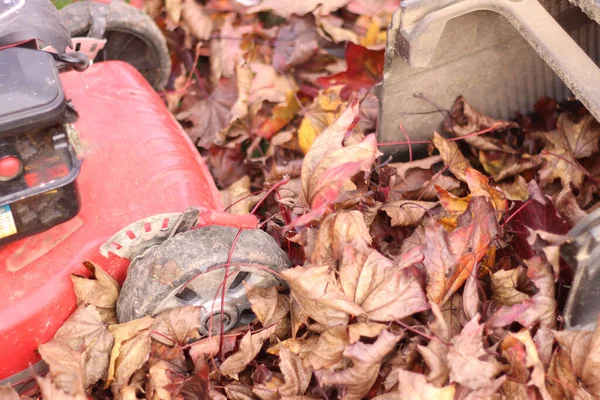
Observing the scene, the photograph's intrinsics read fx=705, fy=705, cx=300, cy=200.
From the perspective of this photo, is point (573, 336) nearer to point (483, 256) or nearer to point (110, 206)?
point (483, 256)

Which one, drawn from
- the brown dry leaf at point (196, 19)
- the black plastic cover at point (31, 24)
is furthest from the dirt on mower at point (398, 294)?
the brown dry leaf at point (196, 19)

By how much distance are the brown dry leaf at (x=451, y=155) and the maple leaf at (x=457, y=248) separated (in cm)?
42

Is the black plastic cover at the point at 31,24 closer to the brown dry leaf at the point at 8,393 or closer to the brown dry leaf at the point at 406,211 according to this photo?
the brown dry leaf at the point at 8,393

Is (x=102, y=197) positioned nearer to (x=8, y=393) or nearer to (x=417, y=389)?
(x=8, y=393)

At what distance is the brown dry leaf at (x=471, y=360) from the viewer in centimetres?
119

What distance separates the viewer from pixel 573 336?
1242 millimetres

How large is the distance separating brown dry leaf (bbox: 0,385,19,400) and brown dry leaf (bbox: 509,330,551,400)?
89 centimetres

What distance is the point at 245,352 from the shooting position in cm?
144

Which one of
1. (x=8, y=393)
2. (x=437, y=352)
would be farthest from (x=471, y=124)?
(x=8, y=393)

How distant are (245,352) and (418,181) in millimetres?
688

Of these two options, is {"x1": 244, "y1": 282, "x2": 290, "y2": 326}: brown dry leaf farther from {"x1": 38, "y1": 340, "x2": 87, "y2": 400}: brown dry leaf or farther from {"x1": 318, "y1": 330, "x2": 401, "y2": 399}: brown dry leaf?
{"x1": 38, "y1": 340, "x2": 87, "y2": 400}: brown dry leaf

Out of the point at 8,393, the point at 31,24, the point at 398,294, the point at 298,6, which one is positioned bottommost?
the point at 8,393

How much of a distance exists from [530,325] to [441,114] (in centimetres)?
75

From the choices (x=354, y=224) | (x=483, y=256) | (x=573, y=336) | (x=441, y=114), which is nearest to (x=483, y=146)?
(x=441, y=114)
